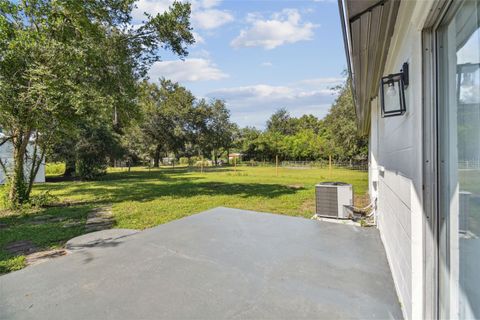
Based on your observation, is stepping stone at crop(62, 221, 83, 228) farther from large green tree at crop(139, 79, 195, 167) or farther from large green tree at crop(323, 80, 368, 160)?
large green tree at crop(139, 79, 195, 167)

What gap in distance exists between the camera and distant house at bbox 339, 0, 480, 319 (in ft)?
2.95

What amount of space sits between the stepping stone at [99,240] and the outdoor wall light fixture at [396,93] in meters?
3.19

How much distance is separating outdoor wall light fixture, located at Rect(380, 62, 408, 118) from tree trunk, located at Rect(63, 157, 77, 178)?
49.4 feet

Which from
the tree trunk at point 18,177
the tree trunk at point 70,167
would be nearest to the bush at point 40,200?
the tree trunk at point 18,177

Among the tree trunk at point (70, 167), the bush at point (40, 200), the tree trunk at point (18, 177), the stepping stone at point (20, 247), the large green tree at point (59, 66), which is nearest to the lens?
the stepping stone at point (20, 247)

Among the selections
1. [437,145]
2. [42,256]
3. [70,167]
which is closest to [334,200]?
[437,145]

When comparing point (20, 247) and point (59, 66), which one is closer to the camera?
point (20, 247)

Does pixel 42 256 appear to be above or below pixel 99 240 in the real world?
below

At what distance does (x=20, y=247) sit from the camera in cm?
387

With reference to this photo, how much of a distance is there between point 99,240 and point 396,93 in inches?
142

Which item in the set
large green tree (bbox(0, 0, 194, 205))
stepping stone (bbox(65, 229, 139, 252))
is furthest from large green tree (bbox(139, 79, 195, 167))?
stepping stone (bbox(65, 229, 139, 252))

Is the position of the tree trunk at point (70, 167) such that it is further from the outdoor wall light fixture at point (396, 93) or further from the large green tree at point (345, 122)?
the large green tree at point (345, 122)

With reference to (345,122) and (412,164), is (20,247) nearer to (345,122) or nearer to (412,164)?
(412,164)

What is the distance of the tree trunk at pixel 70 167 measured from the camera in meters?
13.6
